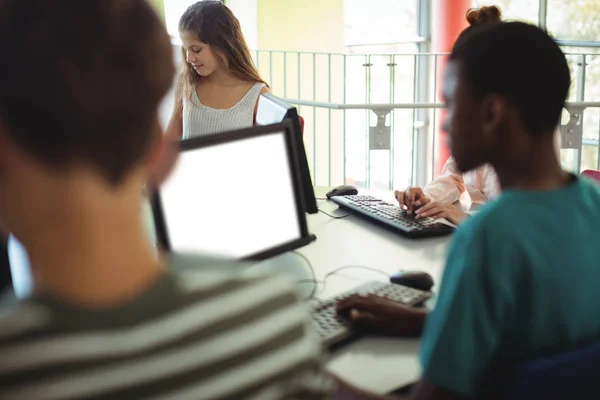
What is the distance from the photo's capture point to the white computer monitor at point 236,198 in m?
1.35

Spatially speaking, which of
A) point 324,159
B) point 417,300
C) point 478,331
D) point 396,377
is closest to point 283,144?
point 417,300

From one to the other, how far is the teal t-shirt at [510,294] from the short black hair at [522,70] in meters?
0.15

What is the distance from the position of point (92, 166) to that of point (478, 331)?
1.95 feet

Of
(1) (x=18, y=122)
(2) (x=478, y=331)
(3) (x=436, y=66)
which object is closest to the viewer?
(1) (x=18, y=122)

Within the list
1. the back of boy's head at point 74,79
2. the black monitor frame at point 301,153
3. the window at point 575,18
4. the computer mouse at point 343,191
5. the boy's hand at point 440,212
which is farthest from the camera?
the window at point 575,18

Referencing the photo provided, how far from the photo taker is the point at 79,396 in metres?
0.59

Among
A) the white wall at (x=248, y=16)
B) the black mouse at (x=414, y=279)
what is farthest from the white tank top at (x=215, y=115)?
the white wall at (x=248, y=16)

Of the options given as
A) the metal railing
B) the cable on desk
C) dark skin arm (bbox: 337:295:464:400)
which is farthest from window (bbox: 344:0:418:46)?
dark skin arm (bbox: 337:295:464:400)

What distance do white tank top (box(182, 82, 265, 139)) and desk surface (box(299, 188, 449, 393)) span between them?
589mm

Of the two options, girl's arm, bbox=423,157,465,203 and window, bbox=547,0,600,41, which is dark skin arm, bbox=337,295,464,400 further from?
window, bbox=547,0,600,41

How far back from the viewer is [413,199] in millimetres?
1958

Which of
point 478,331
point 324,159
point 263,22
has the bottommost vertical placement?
point 324,159

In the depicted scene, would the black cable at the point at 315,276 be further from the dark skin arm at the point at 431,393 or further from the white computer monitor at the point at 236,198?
the dark skin arm at the point at 431,393

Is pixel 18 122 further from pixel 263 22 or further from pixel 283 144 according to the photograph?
pixel 263 22
